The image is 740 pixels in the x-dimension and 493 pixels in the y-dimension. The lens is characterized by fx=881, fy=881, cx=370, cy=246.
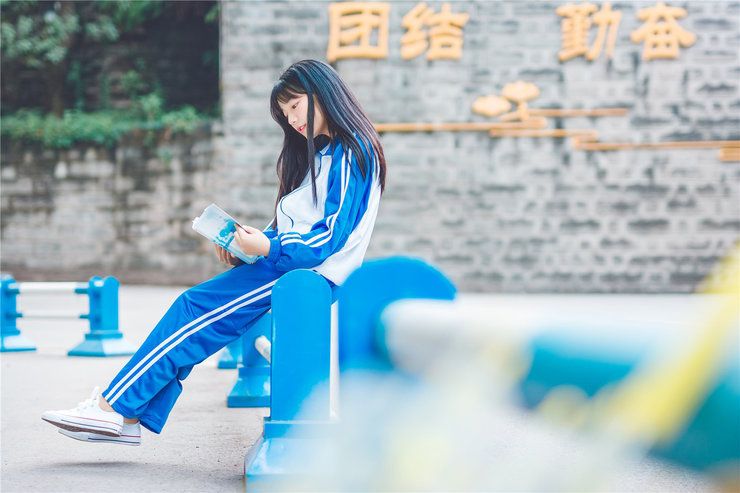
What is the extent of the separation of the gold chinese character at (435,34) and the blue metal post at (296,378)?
338 inches

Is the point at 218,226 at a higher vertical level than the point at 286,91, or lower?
lower

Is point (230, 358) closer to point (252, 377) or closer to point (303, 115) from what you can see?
point (252, 377)

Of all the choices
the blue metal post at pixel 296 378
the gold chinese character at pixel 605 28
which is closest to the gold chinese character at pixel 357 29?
the gold chinese character at pixel 605 28

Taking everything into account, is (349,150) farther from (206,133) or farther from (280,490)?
(206,133)

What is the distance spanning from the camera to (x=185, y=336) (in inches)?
89.6

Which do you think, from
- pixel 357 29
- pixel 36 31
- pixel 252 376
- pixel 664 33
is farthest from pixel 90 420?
pixel 36 31

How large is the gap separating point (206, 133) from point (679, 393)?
1067 cm

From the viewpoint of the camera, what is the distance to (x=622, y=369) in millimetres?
833

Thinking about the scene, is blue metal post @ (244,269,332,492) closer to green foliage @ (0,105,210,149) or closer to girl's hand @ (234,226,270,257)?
girl's hand @ (234,226,270,257)

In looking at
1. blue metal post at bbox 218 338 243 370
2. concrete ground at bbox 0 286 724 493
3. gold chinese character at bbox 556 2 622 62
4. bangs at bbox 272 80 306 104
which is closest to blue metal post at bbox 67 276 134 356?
concrete ground at bbox 0 286 724 493

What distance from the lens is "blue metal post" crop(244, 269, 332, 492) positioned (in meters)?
1.97

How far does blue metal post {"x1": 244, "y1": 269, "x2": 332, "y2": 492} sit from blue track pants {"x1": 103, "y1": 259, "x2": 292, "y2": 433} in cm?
30

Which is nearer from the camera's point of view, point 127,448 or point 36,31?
point 127,448

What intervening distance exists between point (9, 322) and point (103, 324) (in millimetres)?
Result: 759
